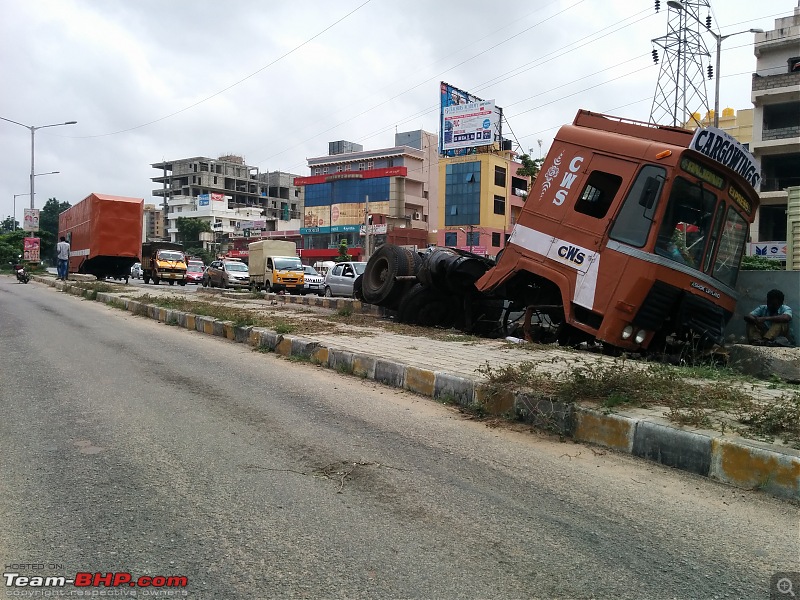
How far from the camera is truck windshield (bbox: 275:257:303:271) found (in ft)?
90.6

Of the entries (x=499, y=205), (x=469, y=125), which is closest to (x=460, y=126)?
(x=469, y=125)

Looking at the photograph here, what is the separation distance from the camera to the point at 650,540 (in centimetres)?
321

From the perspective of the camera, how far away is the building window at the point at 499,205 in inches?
2184

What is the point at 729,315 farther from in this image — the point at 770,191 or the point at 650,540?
the point at 770,191

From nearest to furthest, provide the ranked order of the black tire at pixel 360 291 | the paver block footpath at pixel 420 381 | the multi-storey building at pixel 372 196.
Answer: the paver block footpath at pixel 420 381 < the black tire at pixel 360 291 < the multi-storey building at pixel 372 196

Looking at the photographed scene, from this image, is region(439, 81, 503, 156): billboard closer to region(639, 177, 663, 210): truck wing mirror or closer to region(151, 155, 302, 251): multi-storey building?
region(151, 155, 302, 251): multi-storey building

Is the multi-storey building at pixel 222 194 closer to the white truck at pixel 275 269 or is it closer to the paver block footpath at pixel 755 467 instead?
the white truck at pixel 275 269

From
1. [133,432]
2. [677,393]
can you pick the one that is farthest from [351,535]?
[677,393]

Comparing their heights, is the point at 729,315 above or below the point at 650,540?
above

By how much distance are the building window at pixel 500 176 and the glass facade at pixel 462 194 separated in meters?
2.01

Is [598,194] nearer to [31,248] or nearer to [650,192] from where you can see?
[650,192]

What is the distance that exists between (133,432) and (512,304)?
278 inches

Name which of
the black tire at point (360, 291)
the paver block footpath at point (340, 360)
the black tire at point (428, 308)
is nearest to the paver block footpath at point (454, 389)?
the paver block footpath at point (340, 360)

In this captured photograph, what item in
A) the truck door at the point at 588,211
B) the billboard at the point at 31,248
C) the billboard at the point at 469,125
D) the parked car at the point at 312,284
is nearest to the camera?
the truck door at the point at 588,211
